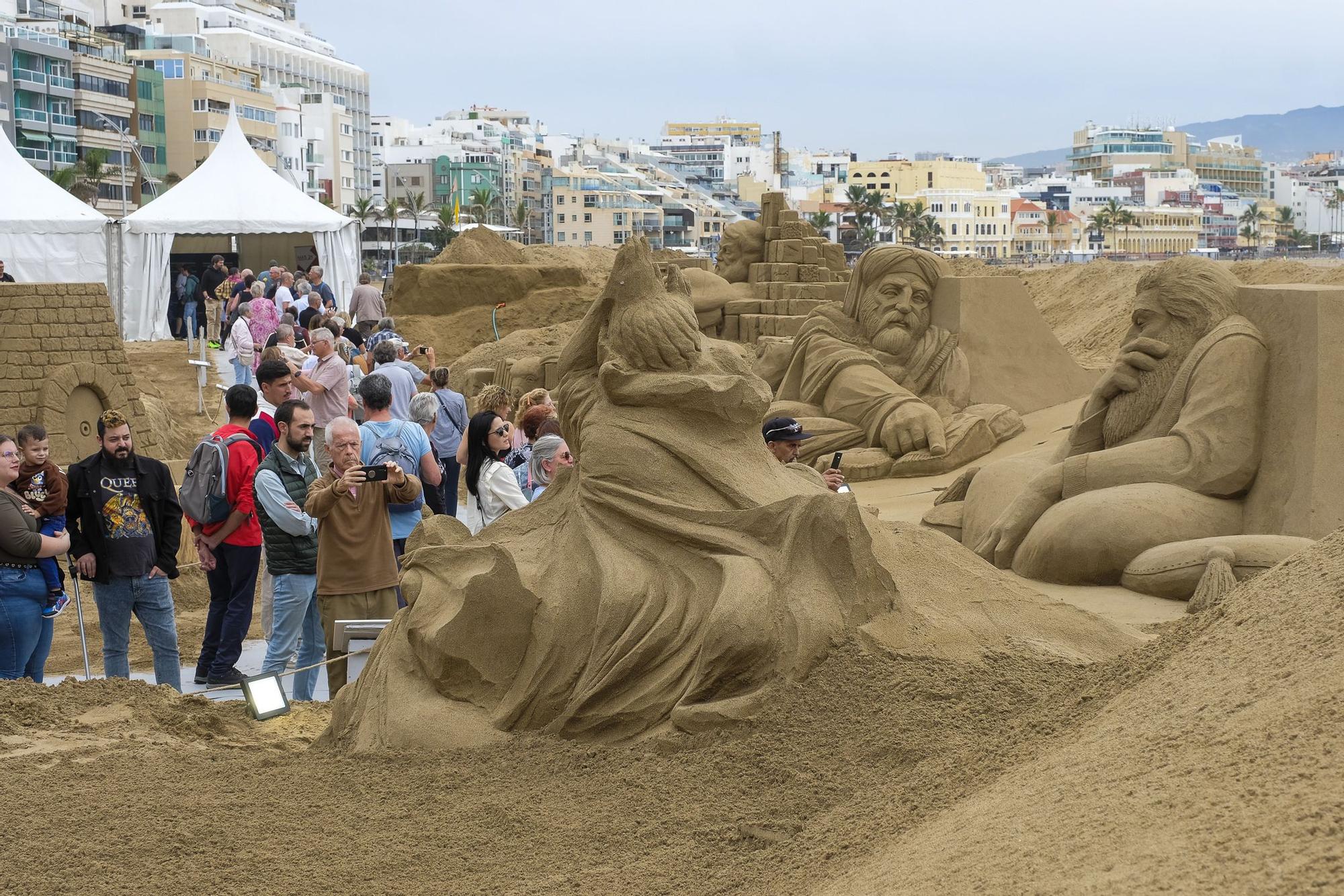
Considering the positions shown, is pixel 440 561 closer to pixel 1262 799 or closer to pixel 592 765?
pixel 592 765

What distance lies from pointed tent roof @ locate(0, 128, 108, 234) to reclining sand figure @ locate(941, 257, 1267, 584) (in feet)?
49.6

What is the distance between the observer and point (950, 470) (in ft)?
30.7

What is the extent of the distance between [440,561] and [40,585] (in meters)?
2.14

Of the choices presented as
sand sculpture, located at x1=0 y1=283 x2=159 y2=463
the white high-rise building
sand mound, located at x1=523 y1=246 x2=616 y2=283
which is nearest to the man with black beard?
sand sculpture, located at x1=0 y1=283 x2=159 y2=463

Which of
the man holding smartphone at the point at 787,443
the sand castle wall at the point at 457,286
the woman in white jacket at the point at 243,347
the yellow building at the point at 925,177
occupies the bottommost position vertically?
the man holding smartphone at the point at 787,443

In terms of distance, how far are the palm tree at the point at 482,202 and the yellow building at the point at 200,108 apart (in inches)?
395

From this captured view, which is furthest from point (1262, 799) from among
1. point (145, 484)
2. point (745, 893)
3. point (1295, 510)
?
point (145, 484)

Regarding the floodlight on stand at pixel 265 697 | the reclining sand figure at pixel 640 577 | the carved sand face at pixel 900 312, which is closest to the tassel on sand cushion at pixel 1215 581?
the reclining sand figure at pixel 640 577

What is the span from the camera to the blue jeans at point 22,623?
18.4 feet

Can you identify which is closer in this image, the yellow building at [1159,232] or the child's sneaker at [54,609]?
the child's sneaker at [54,609]

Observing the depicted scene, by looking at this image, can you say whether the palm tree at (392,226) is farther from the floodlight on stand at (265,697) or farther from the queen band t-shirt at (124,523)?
the floodlight on stand at (265,697)

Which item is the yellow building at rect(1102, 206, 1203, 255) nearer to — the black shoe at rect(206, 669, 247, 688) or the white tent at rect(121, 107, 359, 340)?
the white tent at rect(121, 107, 359, 340)

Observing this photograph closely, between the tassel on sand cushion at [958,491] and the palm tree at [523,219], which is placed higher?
the palm tree at [523,219]

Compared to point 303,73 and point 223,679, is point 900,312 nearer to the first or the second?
point 223,679
